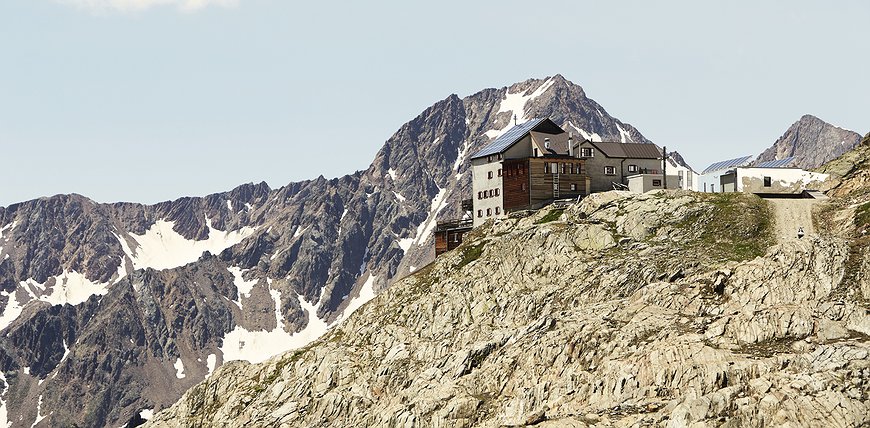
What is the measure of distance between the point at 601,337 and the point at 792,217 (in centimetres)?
3247

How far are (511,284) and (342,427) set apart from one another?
76.3ft

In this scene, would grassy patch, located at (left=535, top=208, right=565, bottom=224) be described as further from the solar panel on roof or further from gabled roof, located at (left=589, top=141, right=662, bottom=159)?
the solar panel on roof

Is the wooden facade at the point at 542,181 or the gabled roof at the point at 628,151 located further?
the gabled roof at the point at 628,151

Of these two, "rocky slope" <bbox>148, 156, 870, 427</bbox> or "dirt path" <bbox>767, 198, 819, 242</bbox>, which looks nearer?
"rocky slope" <bbox>148, 156, 870, 427</bbox>

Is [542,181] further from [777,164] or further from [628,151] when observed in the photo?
[777,164]

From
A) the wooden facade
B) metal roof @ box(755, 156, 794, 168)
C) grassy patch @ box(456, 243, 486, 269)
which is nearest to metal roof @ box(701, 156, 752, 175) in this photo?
metal roof @ box(755, 156, 794, 168)

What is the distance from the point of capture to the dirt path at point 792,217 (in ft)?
→ 358

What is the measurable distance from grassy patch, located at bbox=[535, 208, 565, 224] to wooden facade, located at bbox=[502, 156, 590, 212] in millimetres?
10434

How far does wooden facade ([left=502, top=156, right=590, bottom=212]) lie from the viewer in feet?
476

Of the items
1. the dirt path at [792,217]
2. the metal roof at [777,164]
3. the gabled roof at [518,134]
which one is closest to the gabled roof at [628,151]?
the gabled roof at [518,134]

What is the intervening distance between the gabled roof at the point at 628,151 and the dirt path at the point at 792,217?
32639 millimetres

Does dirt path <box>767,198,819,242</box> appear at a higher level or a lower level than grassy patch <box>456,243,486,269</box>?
higher

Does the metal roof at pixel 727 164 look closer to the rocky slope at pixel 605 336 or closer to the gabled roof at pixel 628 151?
the gabled roof at pixel 628 151

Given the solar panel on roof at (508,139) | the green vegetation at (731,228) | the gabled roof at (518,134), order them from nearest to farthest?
the green vegetation at (731,228) < the gabled roof at (518,134) < the solar panel on roof at (508,139)
